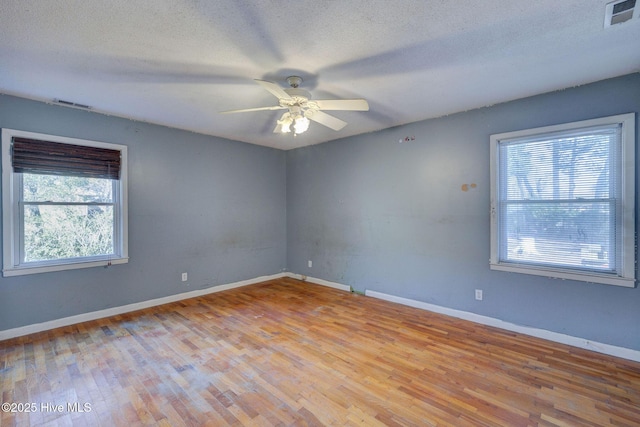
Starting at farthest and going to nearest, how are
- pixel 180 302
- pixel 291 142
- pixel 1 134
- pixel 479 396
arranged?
pixel 291 142 < pixel 180 302 < pixel 1 134 < pixel 479 396

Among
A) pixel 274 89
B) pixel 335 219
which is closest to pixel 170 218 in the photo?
pixel 335 219

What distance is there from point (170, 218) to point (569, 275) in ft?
16.0

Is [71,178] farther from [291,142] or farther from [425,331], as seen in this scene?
[425,331]

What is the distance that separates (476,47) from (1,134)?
14.8 feet

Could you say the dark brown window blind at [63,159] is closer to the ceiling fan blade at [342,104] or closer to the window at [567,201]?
the ceiling fan blade at [342,104]

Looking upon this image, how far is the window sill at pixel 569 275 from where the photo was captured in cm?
256

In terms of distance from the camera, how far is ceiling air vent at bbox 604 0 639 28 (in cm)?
167

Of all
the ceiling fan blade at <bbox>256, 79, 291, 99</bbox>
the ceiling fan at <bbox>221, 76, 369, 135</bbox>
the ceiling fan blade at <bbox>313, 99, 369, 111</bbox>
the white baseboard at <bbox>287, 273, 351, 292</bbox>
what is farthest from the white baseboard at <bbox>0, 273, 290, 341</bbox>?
the ceiling fan blade at <bbox>313, 99, 369, 111</bbox>

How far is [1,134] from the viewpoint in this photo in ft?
9.62

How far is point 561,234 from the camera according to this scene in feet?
9.49

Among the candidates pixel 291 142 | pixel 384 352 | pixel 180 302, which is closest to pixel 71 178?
pixel 180 302

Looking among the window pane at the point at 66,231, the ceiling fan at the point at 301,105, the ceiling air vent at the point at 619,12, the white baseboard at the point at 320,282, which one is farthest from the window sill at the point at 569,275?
the window pane at the point at 66,231

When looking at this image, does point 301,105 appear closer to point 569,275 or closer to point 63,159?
point 63,159

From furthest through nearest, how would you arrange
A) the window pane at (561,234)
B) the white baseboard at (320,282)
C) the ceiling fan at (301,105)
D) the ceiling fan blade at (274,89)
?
the white baseboard at (320,282) < the window pane at (561,234) < the ceiling fan at (301,105) < the ceiling fan blade at (274,89)
